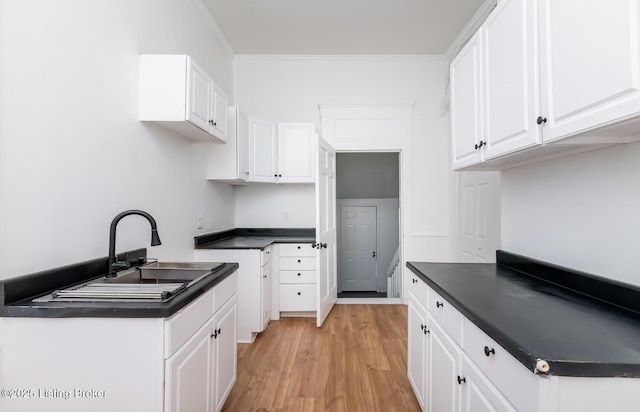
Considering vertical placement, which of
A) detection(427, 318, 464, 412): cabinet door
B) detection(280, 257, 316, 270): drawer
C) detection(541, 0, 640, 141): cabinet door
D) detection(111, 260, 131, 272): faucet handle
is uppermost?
detection(541, 0, 640, 141): cabinet door

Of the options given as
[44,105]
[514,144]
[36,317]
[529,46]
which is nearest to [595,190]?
[514,144]

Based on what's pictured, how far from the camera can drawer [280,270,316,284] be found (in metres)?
3.27

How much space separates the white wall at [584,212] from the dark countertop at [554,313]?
0.08 m

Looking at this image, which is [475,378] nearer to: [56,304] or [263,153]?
[56,304]

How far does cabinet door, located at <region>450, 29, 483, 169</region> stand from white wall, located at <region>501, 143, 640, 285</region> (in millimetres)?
330

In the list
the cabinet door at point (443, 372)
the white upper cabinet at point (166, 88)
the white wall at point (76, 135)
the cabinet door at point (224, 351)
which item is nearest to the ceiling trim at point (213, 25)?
the white wall at point (76, 135)

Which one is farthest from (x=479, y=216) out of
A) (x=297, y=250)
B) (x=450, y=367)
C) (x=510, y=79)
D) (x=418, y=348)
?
(x=450, y=367)

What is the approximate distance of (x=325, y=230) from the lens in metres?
3.33

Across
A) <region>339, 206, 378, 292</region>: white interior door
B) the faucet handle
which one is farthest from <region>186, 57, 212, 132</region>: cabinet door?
<region>339, 206, 378, 292</region>: white interior door

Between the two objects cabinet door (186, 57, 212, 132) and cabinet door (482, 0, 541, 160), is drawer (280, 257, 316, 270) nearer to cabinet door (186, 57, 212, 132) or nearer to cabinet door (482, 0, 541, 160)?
cabinet door (186, 57, 212, 132)

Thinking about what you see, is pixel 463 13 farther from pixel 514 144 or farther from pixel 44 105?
pixel 44 105

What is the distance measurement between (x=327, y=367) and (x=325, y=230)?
1381mm

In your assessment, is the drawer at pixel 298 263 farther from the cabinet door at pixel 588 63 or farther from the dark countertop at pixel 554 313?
the cabinet door at pixel 588 63

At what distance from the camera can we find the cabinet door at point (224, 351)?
160 cm
